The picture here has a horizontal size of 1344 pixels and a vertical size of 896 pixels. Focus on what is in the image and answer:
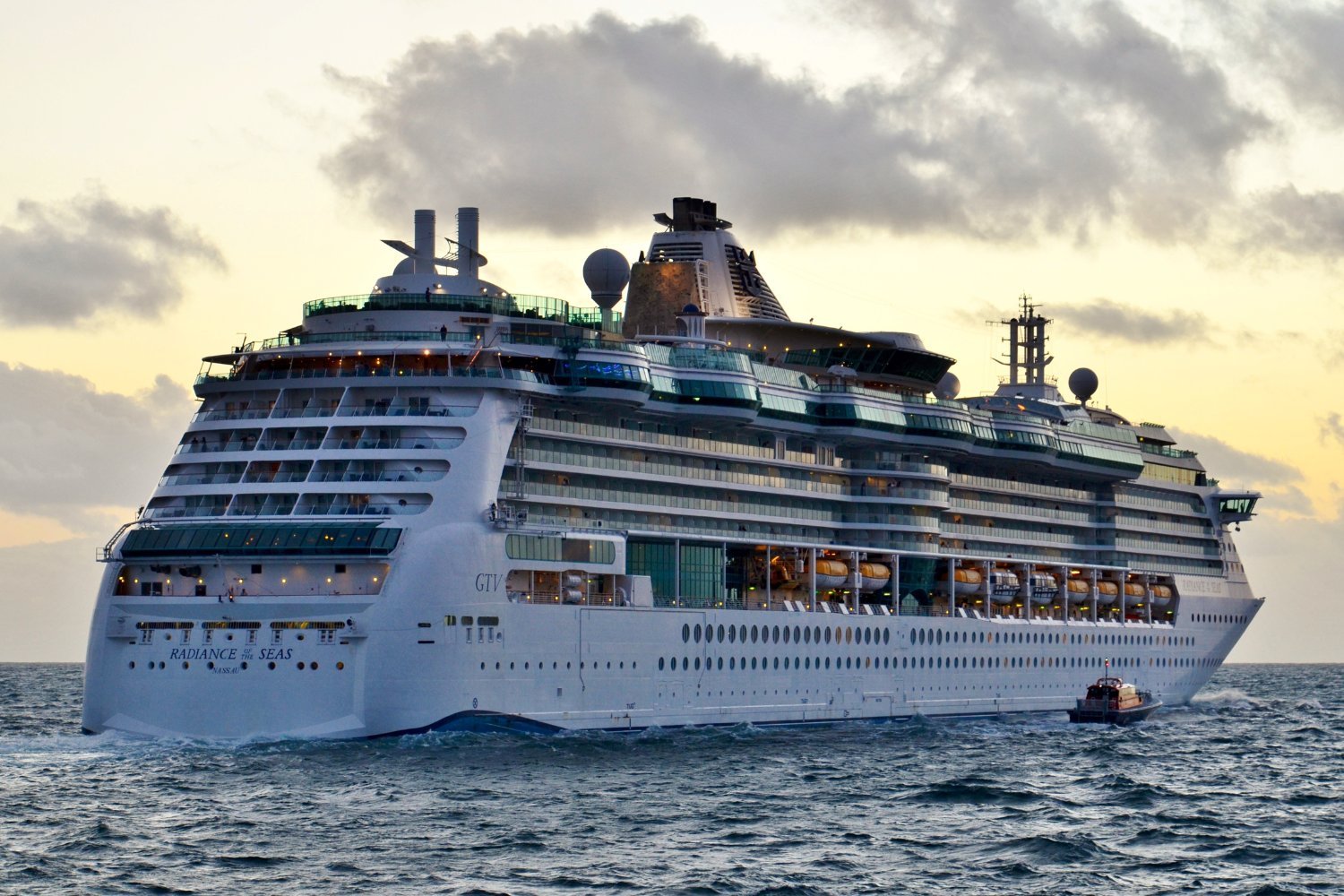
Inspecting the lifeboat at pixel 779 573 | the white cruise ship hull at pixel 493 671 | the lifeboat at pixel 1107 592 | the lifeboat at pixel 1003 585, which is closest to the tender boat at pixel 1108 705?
the lifeboat at pixel 1003 585

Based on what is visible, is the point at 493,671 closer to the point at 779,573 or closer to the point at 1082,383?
the point at 779,573

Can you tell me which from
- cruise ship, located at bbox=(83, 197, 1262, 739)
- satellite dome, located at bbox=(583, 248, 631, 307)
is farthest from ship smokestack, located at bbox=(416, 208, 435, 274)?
satellite dome, located at bbox=(583, 248, 631, 307)

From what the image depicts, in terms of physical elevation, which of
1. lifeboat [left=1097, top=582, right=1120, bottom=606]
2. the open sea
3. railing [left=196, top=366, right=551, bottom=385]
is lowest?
the open sea

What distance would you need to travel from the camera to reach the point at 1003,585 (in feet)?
281

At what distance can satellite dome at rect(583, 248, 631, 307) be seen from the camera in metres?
71.5

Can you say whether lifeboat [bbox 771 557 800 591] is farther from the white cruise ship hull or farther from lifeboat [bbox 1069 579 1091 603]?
lifeboat [bbox 1069 579 1091 603]

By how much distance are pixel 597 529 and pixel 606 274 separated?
11027 millimetres

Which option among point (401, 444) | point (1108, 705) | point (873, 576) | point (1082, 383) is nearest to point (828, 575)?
point (873, 576)

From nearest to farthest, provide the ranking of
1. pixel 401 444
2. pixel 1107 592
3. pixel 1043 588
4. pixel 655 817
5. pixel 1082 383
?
1. pixel 655 817
2. pixel 401 444
3. pixel 1043 588
4. pixel 1107 592
5. pixel 1082 383

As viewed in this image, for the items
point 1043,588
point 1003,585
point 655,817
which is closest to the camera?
point 655,817

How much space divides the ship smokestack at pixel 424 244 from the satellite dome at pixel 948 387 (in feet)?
112

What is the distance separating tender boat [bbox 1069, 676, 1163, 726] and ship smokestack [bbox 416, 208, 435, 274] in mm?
33416

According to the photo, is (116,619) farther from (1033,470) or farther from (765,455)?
(1033,470)

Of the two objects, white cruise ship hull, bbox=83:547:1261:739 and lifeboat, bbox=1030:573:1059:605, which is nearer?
white cruise ship hull, bbox=83:547:1261:739
